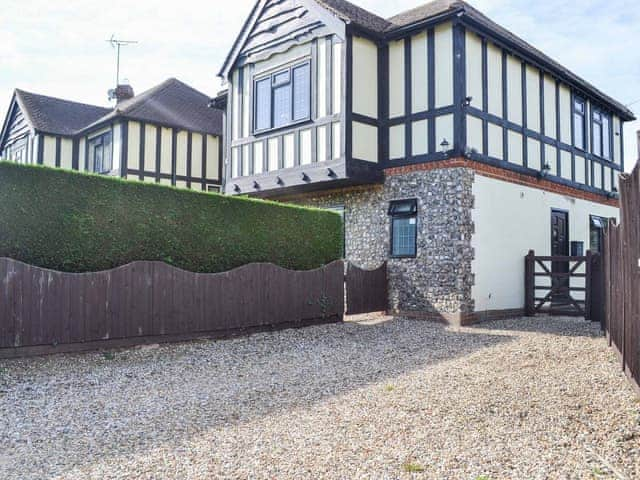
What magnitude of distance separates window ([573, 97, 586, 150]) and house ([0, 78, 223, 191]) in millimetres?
11669

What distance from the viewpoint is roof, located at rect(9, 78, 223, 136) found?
18680 mm

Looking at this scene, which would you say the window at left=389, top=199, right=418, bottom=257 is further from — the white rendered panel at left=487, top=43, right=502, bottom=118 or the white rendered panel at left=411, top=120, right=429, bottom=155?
the white rendered panel at left=487, top=43, right=502, bottom=118

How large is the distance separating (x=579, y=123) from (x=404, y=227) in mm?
7035

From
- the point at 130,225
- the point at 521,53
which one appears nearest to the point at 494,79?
the point at 521,53

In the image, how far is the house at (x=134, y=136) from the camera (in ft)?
59.6

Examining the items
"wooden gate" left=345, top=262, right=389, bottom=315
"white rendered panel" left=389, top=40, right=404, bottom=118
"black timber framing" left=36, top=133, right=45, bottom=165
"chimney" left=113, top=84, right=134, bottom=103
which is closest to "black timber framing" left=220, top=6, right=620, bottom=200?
"white rendered panel" left=389, top=40, right=404, bottom=118

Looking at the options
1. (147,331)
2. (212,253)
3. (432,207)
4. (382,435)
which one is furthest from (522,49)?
(382,435)

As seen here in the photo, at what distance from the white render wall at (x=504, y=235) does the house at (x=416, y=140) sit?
0.14ft

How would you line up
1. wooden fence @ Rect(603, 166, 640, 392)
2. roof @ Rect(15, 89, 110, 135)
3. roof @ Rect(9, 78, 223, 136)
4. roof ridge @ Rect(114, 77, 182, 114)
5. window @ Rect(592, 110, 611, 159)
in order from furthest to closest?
roof @ Rect(15, 89, 110, 135) < roof @ Rect(9, 78, 223, 136) < roof ridge @ Rect(114, 77, 182, 114) < window @ Rect(592, 110, 611, 159) < wooden fence @ Rect(603, 166, 640, 392)

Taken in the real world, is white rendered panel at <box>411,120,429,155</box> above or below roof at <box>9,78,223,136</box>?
below

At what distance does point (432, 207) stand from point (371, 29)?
162 inches

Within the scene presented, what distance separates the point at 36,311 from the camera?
6.78 metres

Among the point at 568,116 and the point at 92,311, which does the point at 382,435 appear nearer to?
the point at 92,311

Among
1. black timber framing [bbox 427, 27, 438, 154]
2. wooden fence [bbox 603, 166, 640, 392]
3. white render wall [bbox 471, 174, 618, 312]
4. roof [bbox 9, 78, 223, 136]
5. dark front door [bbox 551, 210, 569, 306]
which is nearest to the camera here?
wooden fence [bbox 603, 166, 640, 392]
